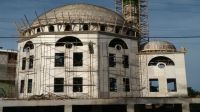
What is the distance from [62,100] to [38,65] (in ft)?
29.4

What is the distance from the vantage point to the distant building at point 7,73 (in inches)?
1913

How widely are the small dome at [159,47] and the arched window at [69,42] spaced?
9.81m

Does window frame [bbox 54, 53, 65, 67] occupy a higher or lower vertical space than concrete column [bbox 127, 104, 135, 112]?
higher

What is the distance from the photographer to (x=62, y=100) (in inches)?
1345

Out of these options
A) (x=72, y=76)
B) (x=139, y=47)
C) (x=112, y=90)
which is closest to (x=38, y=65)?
(x=72, y=76)

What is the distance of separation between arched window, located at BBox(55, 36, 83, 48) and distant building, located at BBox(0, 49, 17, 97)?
1220 centimetres

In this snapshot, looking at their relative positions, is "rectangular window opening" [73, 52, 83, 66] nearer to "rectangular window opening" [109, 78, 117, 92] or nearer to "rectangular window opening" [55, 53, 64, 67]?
"rectangular window opening" [55, 53, 64, 67]

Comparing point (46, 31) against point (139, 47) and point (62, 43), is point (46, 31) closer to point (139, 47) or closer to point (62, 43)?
point (62, 43)

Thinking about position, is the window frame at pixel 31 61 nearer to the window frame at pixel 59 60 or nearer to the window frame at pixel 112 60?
the window frame at pixel 59 60

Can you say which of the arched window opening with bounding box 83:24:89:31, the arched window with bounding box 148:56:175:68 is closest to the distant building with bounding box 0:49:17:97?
the arched window opening with bounding box 83:24:89:31

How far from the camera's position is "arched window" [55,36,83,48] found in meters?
41.3

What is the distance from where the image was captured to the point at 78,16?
4294cm

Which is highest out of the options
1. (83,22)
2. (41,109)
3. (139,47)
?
(83,22)

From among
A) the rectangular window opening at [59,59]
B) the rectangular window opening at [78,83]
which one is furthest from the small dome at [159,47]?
the rectangular window opening at [59,59]
